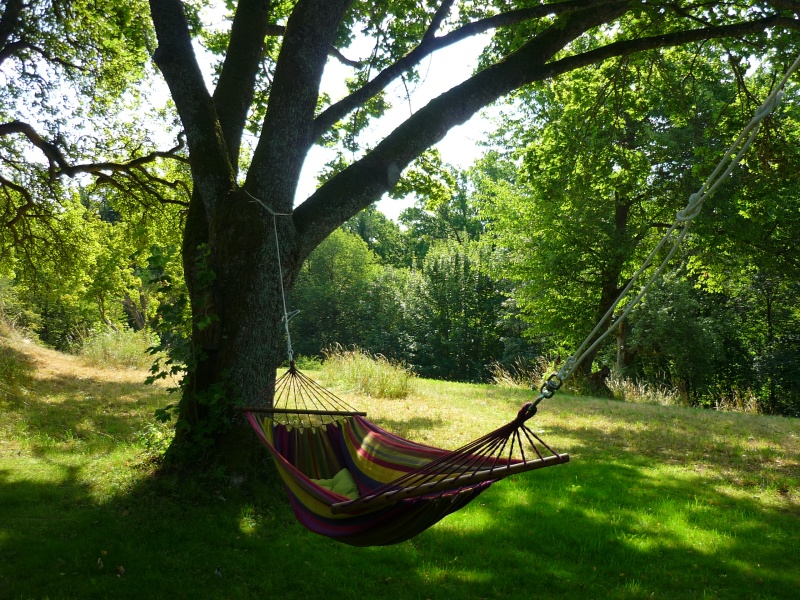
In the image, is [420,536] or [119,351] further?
[119,351]

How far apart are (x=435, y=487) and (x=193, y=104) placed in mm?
2957

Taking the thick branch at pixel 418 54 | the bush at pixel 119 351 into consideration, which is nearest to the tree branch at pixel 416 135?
the thick branch at pixel 418 54

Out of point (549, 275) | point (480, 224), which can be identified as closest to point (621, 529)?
point (549, 275)

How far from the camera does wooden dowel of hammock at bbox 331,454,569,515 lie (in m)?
1.92

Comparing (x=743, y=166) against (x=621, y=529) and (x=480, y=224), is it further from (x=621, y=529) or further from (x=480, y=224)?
(x=480, y=224)

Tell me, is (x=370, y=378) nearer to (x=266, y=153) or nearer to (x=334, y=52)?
(x=334, y=52)

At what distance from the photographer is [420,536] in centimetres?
318

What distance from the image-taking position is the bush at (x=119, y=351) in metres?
10.3

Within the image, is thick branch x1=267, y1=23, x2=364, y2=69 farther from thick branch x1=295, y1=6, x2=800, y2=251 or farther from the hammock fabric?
the hammock fabric

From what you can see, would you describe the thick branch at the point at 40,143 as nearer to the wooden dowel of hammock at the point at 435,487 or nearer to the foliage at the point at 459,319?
the wooden dowel of hammock at the point at 435,487

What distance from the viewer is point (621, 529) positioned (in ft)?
10.6

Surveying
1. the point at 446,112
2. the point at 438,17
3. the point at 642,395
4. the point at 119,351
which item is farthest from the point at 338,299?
the point at 446,112

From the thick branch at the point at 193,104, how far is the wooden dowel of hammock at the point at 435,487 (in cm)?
238

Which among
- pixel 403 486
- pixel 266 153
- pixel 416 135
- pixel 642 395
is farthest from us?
pixel 642 395
